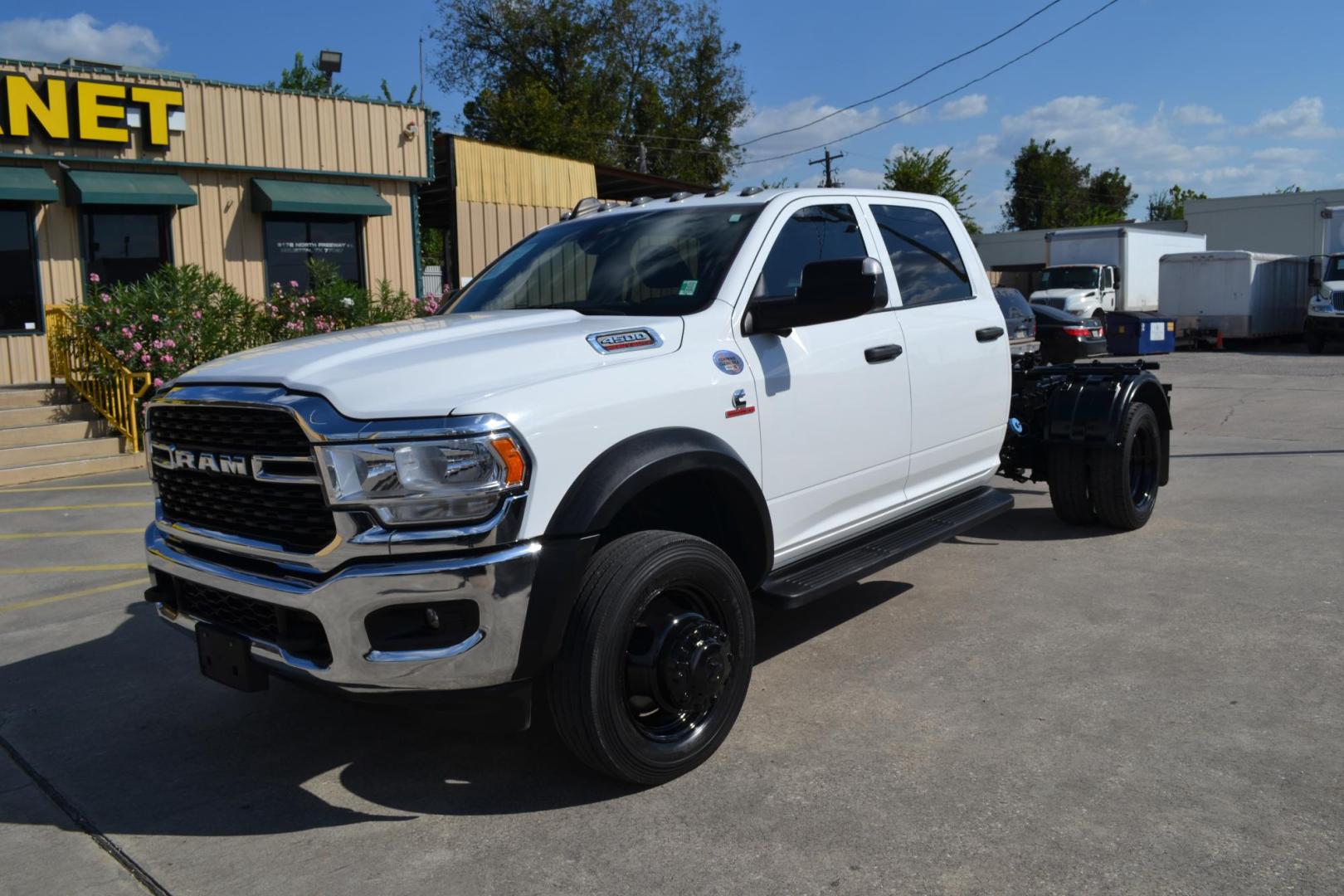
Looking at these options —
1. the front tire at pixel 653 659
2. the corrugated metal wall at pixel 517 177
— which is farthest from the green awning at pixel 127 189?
the front tire at pixel 653 659

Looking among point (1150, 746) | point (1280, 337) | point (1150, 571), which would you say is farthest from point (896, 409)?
point (1280, 337)

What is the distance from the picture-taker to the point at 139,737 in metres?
4.25

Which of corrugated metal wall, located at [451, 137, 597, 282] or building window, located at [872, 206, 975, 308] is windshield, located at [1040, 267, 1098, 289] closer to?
corrugated metal wall, located at [451, 137, 597, 282]

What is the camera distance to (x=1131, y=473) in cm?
722

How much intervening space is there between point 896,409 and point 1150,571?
2.24 meters

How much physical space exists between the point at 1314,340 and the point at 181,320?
83.2ft

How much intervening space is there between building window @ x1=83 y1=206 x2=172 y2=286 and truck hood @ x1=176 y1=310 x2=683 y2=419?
13.1 meters

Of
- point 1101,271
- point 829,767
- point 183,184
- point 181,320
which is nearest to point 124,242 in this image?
point 183,184

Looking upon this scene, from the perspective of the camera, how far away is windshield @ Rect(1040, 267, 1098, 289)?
3036cm

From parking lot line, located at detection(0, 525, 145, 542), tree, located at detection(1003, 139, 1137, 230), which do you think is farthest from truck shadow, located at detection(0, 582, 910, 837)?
tree, located at detection(1003, 139, 1137, 230)

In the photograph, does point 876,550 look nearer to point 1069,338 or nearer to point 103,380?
point 103,380

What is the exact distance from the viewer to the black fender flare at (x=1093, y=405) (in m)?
6.73

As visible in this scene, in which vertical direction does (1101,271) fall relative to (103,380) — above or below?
above

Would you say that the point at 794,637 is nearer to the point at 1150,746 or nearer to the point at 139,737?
the point at 1150,746
